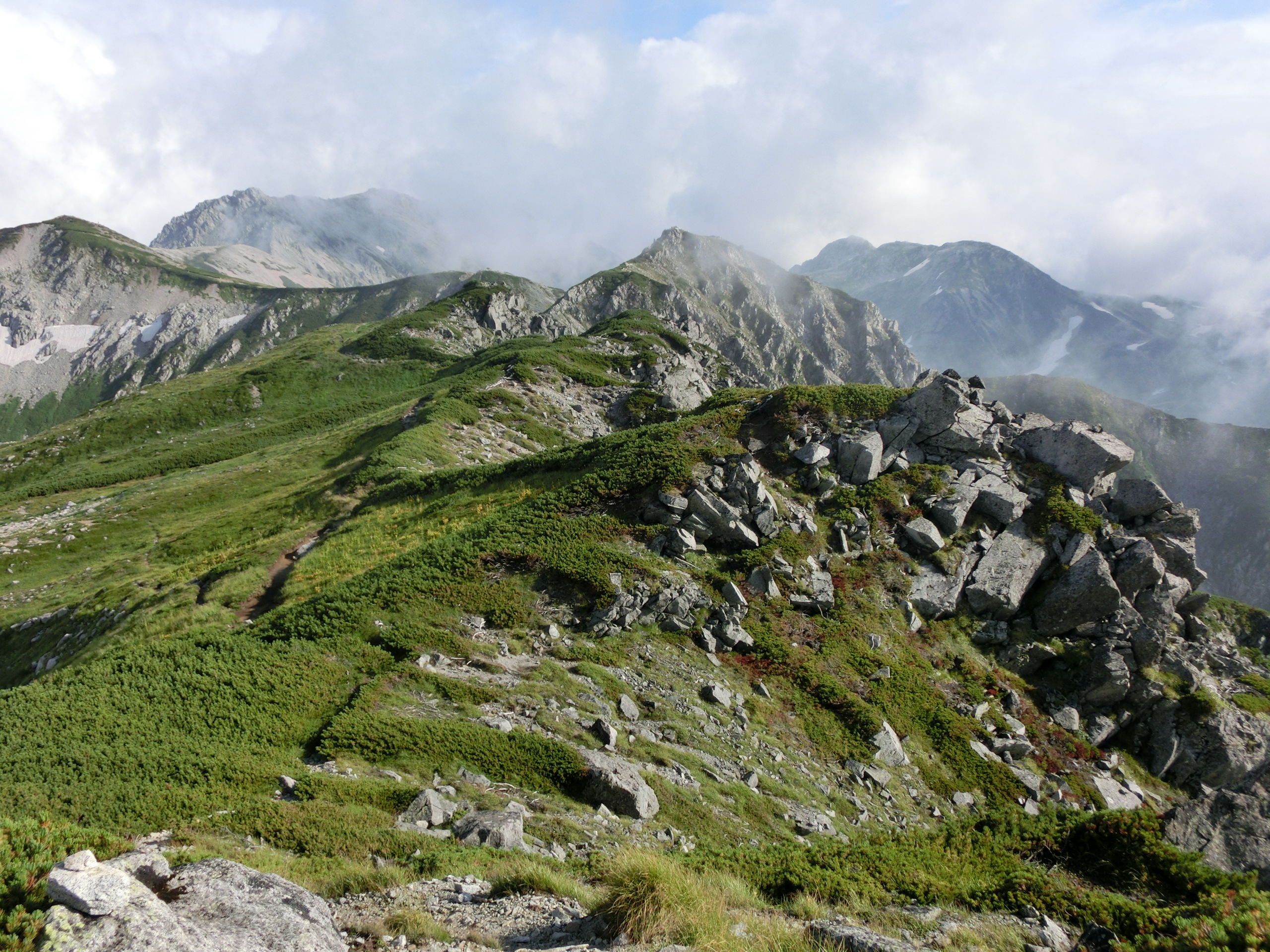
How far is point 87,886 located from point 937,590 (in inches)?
1315

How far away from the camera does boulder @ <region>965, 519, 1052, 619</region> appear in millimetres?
30969

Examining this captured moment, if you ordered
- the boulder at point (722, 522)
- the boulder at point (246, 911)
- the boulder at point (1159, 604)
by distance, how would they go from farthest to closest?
the boulder at point (1159, 604) < the boulder at point (722, 522) < the boulder at point (246, 911)

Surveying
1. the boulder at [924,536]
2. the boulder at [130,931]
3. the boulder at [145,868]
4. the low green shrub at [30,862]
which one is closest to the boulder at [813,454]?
the boulder at [924,536]

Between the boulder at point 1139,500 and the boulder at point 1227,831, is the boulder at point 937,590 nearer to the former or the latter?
the boulder at point 1139,500

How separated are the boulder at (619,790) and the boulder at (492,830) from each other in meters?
2.96

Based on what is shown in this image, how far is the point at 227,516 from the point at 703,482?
47.9 meters

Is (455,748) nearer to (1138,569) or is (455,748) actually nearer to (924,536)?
(924,536)

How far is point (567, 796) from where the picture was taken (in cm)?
1614

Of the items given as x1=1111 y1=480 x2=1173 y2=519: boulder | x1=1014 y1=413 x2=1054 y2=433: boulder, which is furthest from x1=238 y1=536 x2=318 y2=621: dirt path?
x1=1111 y1=480 x2=1173 y2=519: boulder

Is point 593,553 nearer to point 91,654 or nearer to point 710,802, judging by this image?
point 710,802

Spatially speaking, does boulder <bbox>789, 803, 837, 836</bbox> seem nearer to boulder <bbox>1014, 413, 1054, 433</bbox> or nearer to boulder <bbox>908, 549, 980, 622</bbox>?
boulder <bbox>908, 549, 980, 622</bbox>

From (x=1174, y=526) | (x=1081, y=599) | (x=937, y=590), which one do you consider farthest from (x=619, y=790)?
(x=1174, y=526)

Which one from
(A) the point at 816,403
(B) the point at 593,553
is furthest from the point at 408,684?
(A) the point at 816,403

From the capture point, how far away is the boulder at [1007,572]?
1219 inches
